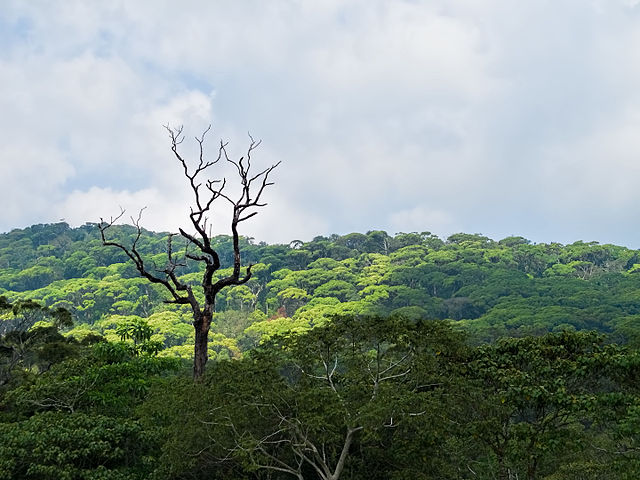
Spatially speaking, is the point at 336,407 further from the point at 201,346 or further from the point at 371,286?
the point at 371,286

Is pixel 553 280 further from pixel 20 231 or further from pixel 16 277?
pixel 20 231

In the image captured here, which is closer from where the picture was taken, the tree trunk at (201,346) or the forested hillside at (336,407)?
the forested hillside at (336,407)

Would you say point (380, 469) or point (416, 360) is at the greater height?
point (416, 360)

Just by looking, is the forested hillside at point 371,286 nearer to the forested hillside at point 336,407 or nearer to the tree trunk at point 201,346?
the forested hillside at point 336,407

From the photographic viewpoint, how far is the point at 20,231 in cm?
10238

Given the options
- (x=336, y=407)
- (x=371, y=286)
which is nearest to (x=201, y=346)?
(x=336, y=407)

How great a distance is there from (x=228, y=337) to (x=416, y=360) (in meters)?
45.0

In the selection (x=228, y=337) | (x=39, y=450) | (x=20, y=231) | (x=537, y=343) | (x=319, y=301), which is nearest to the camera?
(x=39, y=450)

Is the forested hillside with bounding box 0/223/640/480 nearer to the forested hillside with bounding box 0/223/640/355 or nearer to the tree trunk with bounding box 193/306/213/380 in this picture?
the tree trunk with bounding box 193/306/213/380

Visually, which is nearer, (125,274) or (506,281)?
(506,281)

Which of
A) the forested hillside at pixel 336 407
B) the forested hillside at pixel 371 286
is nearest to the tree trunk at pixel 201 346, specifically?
the forested hillside at pixel 336 407

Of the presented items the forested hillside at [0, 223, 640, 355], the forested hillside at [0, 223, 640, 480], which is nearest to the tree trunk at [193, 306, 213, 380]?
the forested hillside at [0, 223, 640, 480]

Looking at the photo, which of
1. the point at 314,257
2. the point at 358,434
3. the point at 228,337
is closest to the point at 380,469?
the point at 358,434

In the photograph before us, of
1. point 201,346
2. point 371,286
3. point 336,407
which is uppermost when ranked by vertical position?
point 371,286
